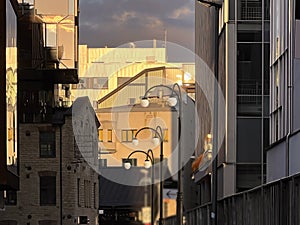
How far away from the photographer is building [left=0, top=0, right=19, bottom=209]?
14883mm

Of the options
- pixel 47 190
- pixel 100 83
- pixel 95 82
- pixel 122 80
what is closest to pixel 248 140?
pixel 47 190

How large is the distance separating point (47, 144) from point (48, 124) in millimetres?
1026

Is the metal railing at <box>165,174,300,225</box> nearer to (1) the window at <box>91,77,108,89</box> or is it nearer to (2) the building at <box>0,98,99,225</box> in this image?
(1) the window at <box>91,77,108,89</box>

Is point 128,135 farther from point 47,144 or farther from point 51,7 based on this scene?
point 47,144

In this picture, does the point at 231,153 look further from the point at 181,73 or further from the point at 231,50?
the point at 181,73

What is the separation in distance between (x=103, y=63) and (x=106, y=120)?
172 cm

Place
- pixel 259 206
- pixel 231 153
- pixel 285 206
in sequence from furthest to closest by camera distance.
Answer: pixel 231 153
pixel 259 206
pixel 285 206

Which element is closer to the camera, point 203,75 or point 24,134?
point 203,75

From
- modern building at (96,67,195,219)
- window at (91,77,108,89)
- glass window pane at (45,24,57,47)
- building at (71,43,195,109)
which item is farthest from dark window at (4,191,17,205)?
modern building at (96,67,195,219)

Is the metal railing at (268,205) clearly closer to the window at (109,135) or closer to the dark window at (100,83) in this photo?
the window at (109,135)

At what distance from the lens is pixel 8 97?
15945mm

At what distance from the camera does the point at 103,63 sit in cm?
1397

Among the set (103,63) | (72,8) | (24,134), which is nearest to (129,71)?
(103,63)

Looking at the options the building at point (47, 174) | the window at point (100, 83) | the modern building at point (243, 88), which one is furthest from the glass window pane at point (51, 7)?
the window at point (100, 83)
